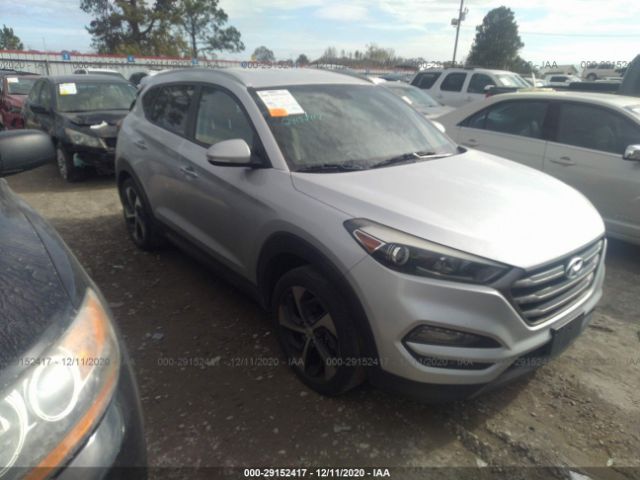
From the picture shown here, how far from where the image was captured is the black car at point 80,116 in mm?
7035

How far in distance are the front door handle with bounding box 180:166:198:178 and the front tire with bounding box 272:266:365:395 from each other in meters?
1.18

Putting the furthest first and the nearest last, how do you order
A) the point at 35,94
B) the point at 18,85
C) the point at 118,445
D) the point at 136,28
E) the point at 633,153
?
the point at 136,28 < the point at 18,85 < the point at 35,94 < the point at 633,153 < the point at 118,445

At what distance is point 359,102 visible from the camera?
3279mm

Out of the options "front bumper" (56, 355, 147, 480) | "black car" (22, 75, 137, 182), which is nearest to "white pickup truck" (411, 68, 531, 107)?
"black car" (22, 75, 137, 182)

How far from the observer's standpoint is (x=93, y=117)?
7.23 m

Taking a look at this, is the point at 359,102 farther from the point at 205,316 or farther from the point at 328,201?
the point at 205,316

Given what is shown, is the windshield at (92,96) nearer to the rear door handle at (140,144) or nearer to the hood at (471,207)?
the rear door handle at (140,144)

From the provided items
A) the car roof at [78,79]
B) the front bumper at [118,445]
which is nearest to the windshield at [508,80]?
the car roof at [78,79]

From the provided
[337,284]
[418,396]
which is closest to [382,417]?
[418,396]

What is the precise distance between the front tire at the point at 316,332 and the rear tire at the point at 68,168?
19.9 ft

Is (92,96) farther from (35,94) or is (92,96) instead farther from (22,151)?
(22,151)

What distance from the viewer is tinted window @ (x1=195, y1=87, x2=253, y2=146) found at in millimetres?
2955

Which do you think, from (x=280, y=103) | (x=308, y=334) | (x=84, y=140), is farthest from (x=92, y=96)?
(x=308, y=334)

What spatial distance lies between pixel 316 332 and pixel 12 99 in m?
11.7
